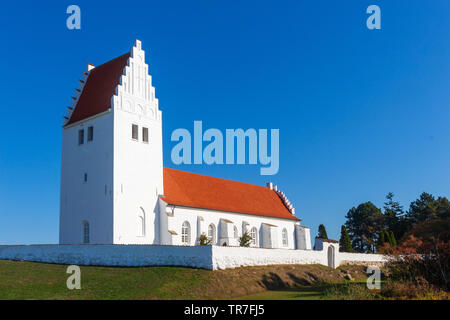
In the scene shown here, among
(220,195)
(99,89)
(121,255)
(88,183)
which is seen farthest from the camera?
(220,195)

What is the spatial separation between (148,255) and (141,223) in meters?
7.54

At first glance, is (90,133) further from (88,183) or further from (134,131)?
(88,183)

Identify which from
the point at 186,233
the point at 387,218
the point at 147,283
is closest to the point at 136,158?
the point at 186,233


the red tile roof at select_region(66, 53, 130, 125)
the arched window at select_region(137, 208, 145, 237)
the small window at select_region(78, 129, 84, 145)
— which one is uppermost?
the red tile roof at select_region(66, 53, 130, 125)

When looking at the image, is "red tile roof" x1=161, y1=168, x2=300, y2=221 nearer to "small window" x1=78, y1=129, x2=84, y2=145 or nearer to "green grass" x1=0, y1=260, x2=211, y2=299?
"small window" x1=78, y1=129, x2=84, y2=145

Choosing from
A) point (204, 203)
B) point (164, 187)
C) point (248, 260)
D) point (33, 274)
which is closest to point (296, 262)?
point (248, 260)

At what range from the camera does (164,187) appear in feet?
119

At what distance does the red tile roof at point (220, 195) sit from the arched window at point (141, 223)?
7.53ft

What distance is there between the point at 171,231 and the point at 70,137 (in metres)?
11.2

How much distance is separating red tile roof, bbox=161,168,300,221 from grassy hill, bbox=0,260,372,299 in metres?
10.9

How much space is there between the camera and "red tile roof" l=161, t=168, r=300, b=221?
37312 mm

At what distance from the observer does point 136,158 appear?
33.0 metres

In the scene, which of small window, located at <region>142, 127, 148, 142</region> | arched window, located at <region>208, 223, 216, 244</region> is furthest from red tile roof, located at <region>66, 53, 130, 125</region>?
arched window, located at <region>208, 223, 216, 244</region>
